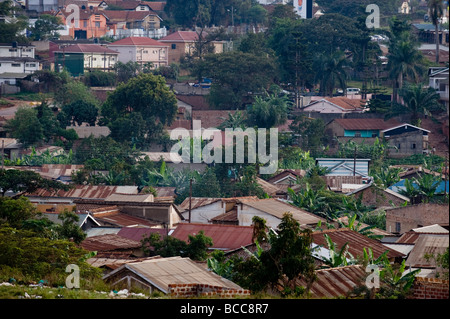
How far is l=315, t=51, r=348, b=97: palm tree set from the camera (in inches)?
2012

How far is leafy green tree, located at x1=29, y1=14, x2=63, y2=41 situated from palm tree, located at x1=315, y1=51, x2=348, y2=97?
20990 mm

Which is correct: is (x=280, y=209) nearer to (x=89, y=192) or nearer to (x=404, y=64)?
(x=89, y=192)

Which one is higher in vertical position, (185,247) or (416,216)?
(185,247)

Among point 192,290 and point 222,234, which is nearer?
point 192,290

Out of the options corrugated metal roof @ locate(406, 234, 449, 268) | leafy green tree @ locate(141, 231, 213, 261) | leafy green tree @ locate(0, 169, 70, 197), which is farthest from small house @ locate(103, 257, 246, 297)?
leafy green tree @ locate(0, 169, 70, 197)

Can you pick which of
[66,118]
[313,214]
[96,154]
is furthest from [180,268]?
[66,118]

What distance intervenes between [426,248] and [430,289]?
8.22 meters

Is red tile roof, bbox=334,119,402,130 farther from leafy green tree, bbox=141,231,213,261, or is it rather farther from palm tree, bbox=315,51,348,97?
leafy green tree, bbox=141,231,213,261

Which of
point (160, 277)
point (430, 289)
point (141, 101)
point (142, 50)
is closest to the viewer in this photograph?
point (430, 289)

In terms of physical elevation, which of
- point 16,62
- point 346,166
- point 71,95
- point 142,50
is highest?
point 142,50

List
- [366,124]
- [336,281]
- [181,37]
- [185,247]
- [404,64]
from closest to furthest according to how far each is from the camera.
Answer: [336,281] → [185,247] → [366,124] → [404,64] → [181,37]

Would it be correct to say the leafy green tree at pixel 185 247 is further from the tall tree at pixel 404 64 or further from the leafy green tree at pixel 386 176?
the tall tree at pixel 404 64

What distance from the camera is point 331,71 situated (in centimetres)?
5156

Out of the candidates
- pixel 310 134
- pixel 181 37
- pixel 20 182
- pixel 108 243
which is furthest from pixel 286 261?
pixel 181 37
